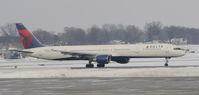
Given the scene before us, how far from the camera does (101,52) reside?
197 ft

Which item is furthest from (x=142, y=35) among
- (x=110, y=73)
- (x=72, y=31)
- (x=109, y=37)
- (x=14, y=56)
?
(x=110, y=73)

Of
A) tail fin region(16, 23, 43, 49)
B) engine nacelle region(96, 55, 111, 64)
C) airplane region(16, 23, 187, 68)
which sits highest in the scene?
tail fin region(16, 23, 43, 49)

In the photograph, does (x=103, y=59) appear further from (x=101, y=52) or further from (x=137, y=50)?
(x=137, y=50)

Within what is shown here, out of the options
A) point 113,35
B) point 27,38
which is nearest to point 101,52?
point 27,38

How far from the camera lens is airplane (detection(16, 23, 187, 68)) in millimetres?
58031

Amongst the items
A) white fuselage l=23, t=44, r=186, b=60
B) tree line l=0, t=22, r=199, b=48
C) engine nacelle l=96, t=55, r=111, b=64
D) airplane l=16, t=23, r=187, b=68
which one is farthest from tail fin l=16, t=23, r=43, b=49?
tree line l=0, t=22, r=199, b=48

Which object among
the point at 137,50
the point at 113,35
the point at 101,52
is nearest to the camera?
the point at 137,50

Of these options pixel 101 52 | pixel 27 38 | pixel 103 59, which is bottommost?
pixel 103 59

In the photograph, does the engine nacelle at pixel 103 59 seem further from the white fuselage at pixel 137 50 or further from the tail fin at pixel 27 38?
the tail fin at pixel 27 38

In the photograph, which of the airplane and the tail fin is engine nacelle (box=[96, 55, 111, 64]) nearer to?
the airplane

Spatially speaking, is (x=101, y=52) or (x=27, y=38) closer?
(x=101, y=52)

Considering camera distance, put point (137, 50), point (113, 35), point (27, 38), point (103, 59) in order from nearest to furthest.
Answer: point (103, 59) → point (137, 50) → point (27, 38) → point (113, 35)

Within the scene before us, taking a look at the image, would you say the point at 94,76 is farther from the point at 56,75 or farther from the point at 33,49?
the point at 33,49

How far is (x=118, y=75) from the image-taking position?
42.4 meters
